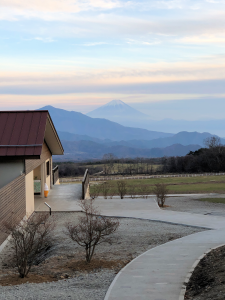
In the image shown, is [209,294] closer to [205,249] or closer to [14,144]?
[205,249]

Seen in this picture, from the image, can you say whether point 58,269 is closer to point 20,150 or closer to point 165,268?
point 165,268

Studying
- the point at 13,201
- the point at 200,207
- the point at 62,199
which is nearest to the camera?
the point at 13,201

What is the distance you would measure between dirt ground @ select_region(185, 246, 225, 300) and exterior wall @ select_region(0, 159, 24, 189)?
800 cm

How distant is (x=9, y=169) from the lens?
13.1 m

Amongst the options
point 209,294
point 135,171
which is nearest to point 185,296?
point 209,294

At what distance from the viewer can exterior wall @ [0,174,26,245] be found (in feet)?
31.2

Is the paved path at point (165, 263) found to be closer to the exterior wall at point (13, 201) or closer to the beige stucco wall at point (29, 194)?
the beige stucco wall at point (29, 194)

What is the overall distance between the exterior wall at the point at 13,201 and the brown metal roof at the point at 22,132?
105 centimetres

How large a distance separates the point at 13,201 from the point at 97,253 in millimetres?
3618

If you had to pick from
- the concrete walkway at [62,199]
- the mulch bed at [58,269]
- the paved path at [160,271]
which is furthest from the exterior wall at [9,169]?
the paved path at [160,271]

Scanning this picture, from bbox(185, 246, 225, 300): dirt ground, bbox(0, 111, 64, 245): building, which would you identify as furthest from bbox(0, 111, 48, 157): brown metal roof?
bbox(185, 246, 225, 300): dirt ground

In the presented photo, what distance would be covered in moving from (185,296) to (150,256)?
243cm

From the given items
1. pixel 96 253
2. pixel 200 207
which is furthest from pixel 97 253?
pixel 200 207

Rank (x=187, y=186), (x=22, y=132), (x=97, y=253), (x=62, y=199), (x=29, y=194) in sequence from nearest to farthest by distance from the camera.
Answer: (x=97, y=253)
(x=22, y=132)
(x=29, y=194)
(x=62, y=199)
(x=187, y=186)
